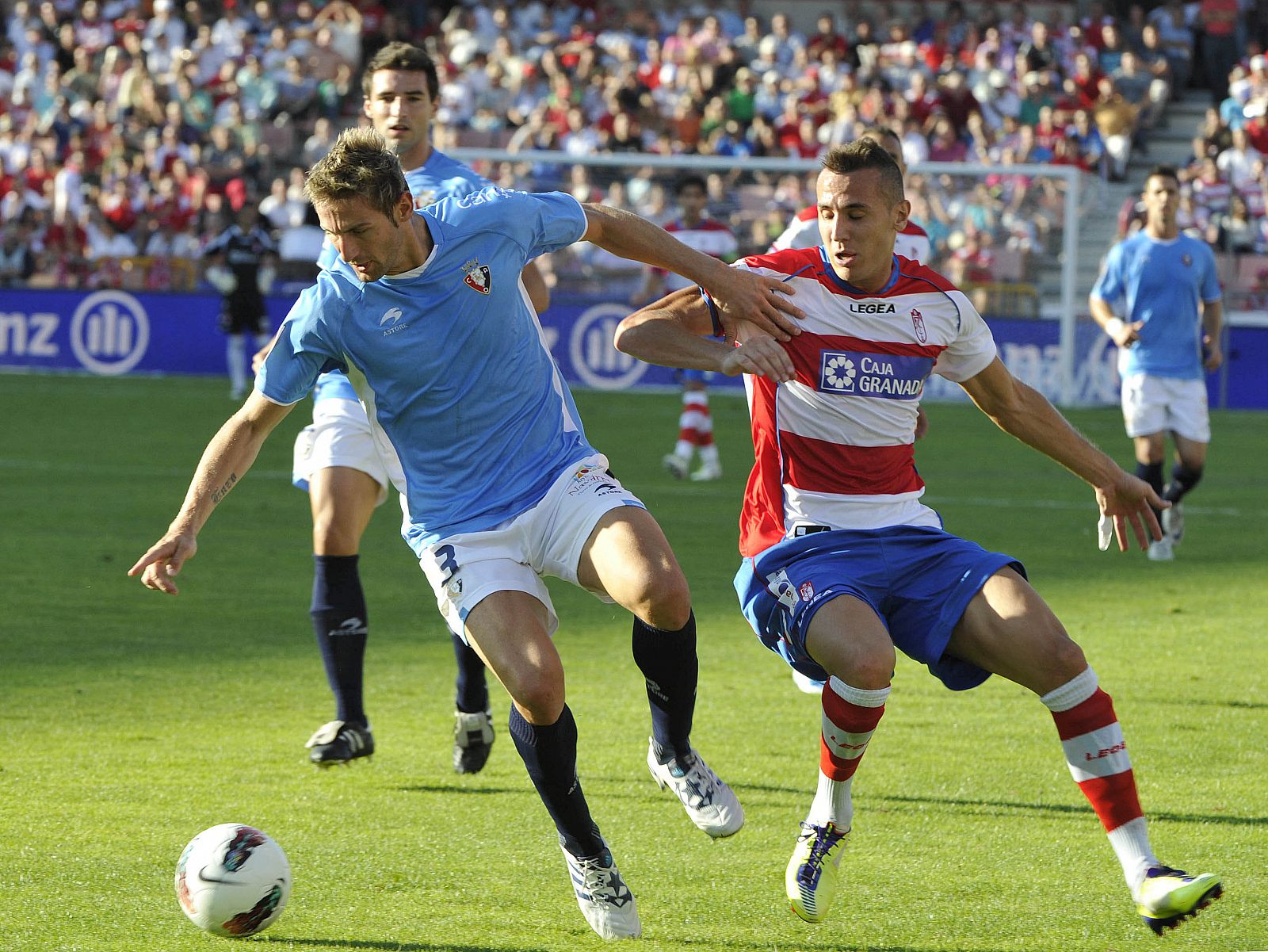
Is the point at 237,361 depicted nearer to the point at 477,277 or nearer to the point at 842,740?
the point at 477,277

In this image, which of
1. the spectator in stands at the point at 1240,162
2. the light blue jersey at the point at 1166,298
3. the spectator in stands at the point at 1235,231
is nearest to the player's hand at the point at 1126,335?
the light blue jersey at the point at 1166,298

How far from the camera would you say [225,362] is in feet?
73.3

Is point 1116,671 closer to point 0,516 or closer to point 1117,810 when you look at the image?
point 1117,810

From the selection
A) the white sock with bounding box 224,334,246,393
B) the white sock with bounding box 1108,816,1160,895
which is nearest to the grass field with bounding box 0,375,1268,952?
the white sock with bounding box 1108,816,1160,895

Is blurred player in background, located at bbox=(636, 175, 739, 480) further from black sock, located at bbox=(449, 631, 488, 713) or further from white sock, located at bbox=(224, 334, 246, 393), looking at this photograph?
black sock, located at bbox=(449, 631, 488, 713)

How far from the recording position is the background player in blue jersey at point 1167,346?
10.9 m

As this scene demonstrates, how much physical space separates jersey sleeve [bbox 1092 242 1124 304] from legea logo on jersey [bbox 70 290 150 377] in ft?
46.8

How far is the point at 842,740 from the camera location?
4.64m

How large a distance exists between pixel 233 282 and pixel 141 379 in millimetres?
2160

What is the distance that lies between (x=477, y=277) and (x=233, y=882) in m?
1.71

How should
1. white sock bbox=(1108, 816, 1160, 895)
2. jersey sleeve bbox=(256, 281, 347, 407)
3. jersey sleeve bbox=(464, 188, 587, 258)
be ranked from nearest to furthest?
white sock bbox=(1108, 816, 1160, 895), jersey sleeve bbox=(256, 281, 347, 407), jersey sleeve bbox=(464, 188, 587, 258)

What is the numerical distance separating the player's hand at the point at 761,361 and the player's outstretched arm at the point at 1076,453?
0.64 meters

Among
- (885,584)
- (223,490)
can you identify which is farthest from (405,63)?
(885,584)

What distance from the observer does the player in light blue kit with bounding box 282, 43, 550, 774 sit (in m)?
5.94
